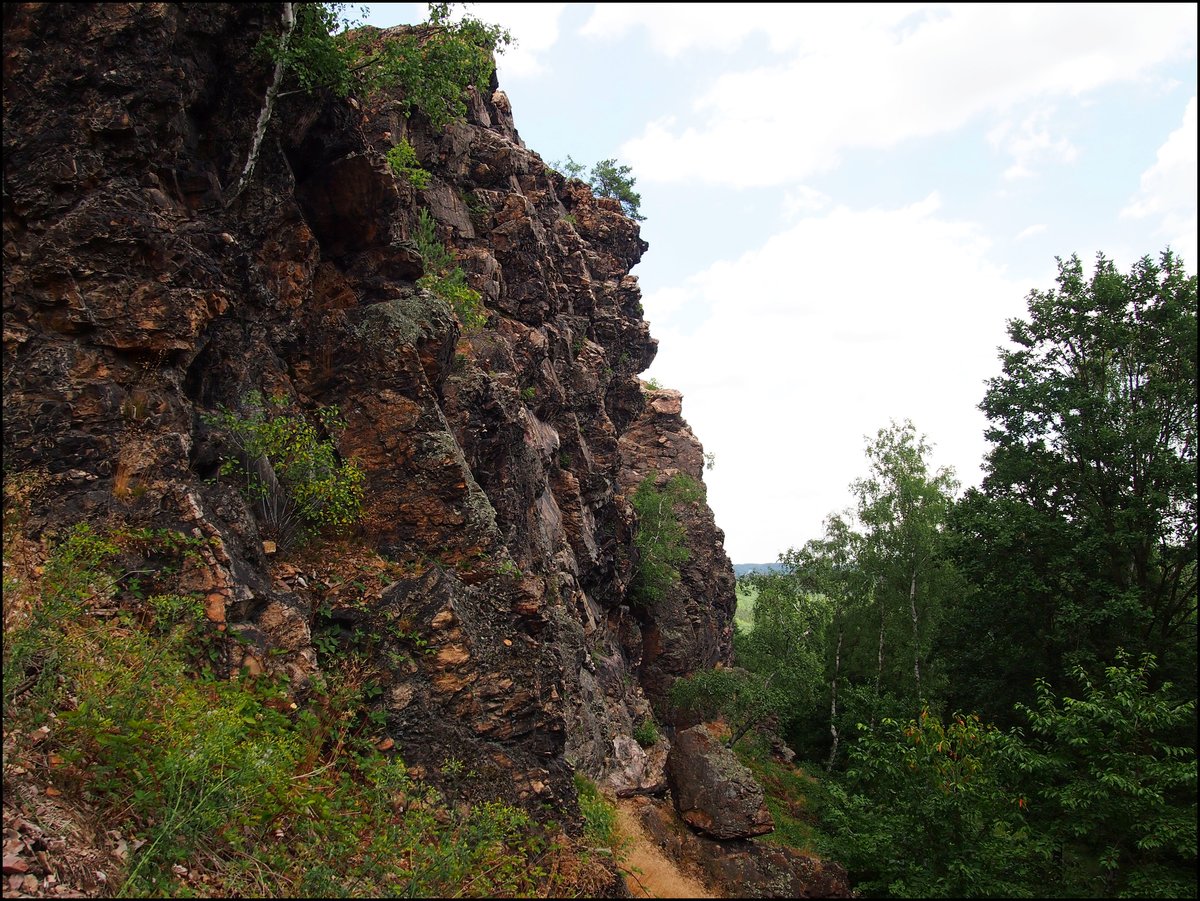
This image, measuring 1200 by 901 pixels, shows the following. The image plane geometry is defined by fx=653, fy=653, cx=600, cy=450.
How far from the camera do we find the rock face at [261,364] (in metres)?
8.34

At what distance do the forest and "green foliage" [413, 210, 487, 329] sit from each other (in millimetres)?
14204

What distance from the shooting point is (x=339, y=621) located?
10.1 m

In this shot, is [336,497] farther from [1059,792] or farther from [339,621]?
[1059,792]

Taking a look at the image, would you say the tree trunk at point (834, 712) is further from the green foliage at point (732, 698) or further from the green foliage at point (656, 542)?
the green foliage at point (656, 542)

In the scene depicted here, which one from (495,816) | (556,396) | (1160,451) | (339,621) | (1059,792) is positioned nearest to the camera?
(495,816)

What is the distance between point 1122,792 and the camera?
35.7 ft

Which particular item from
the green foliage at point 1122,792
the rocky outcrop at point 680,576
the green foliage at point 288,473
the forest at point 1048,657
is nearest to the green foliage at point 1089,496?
the forest at point 1048,657

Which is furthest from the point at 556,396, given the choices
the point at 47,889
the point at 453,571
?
the point at 47,889

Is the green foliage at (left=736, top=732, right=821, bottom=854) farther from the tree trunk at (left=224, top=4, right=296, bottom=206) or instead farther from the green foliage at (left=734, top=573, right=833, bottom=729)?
the tree trunk at (left=224, top=4, right=296, bottom=206)

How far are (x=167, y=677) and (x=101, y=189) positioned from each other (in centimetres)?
662

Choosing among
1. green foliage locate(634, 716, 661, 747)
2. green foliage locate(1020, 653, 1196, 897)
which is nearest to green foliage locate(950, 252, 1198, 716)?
green foliage locate(1020, 653, 1196, 897)

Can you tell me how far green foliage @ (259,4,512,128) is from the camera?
11.3m

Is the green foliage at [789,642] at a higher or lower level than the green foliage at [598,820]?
higher

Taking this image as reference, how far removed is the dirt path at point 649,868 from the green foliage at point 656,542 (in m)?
15.8
